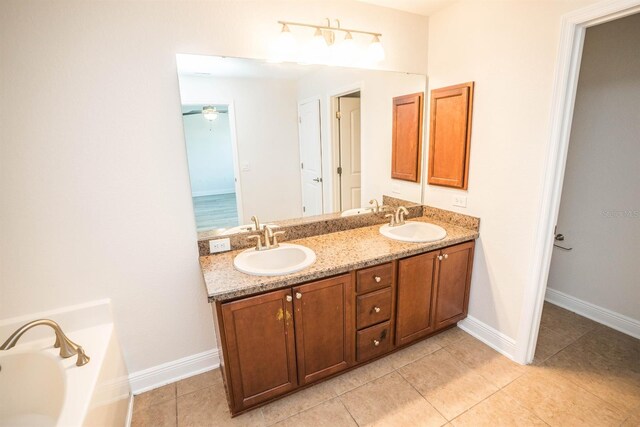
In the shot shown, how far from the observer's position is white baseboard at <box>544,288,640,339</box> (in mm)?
2234

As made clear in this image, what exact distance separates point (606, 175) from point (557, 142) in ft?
3.40

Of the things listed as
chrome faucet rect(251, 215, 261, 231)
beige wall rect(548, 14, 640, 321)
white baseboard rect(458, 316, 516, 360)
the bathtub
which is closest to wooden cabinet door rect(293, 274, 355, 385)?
chrome faucet rect(251, 215, 261, 231)

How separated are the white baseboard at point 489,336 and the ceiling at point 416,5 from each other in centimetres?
226

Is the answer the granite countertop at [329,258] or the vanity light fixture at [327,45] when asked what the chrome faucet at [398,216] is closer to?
the granite countertop at [329,258]

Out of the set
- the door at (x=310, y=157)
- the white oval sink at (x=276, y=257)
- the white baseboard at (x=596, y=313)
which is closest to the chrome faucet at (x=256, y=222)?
the white oval sink at (x=276, y=257)

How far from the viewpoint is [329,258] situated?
1.74 meters

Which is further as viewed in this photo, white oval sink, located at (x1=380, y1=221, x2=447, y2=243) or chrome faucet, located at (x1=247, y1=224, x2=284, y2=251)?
white oval sink, located at (x1=380, y1=221, x2=447, y2=243)

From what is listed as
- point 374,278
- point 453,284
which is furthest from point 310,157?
point 453,284

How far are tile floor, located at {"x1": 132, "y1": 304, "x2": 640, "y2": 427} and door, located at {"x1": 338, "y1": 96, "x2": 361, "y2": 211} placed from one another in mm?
1172

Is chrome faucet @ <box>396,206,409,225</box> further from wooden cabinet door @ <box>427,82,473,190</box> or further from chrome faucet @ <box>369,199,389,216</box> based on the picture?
wooden cabinet door @ <box>427,82,473,190</box>

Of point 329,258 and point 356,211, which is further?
point 356,211

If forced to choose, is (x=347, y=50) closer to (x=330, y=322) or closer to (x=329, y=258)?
(x=329, y=258)

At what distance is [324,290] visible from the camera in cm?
164

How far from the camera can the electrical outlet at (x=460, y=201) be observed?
222cm
